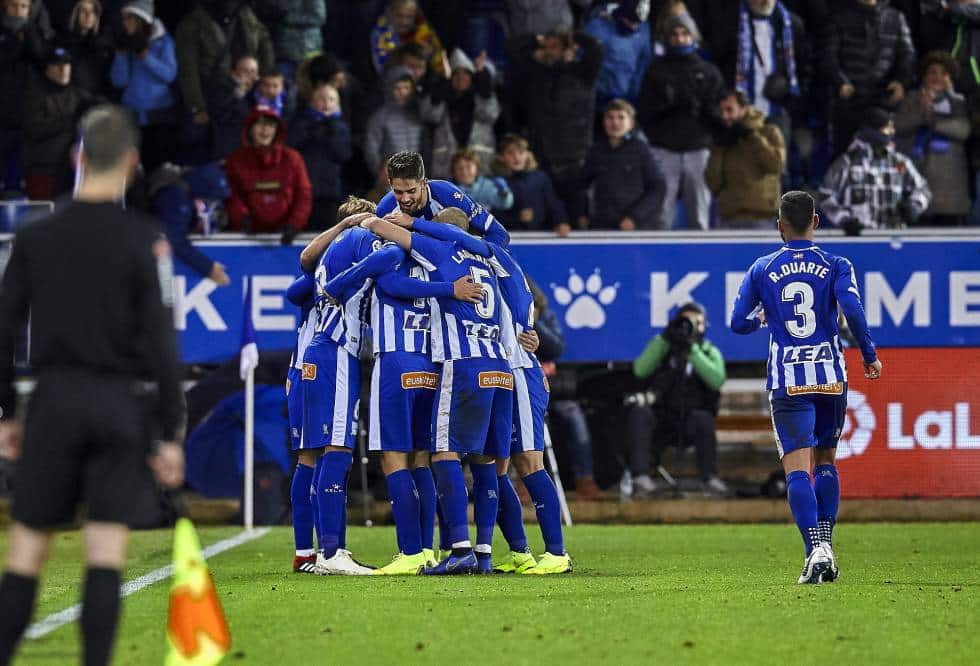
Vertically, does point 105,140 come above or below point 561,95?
below

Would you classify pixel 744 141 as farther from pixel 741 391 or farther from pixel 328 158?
pixel 328 158

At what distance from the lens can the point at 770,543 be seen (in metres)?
14.6

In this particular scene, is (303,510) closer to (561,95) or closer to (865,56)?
(561,95)

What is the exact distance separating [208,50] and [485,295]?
8710 millimetres

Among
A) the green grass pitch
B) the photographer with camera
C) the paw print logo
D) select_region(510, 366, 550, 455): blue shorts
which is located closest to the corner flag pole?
the photographer with camera

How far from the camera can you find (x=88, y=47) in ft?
61.2

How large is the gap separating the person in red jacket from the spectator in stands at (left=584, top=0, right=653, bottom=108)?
12.0ft

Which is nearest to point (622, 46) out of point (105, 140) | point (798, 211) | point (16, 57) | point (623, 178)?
point (623, 178)

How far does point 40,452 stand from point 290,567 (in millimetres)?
6515

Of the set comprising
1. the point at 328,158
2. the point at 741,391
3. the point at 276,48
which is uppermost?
the point at 276,48

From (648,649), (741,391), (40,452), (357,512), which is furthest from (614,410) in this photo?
(40,452)

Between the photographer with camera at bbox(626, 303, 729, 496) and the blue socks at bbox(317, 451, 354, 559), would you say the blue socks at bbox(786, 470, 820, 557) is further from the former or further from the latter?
the photographer with camera at bbox(626, 303, 729, 496)

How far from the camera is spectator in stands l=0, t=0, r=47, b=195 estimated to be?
1817cm

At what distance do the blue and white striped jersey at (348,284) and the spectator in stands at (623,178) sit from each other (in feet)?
22.2
